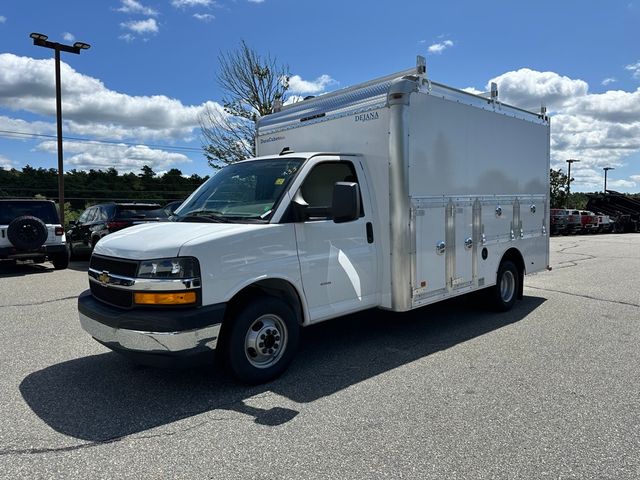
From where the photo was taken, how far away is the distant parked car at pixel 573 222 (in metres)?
32.2

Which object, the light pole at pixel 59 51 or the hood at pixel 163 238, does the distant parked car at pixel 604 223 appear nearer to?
the light pole at pixel 59 51

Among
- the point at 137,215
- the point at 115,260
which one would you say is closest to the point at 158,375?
the point at 115,260

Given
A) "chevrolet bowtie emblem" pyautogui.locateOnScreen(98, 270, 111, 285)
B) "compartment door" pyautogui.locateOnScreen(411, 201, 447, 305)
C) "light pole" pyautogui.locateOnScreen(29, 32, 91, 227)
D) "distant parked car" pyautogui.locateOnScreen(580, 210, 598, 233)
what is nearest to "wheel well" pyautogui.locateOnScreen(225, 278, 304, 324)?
"chevrolet bowtie emblem" pyautogui.locateOnScreen(98, 270, 111, 285)

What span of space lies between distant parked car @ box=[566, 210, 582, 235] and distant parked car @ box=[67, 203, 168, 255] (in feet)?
92.7

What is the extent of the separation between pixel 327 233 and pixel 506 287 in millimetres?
3939

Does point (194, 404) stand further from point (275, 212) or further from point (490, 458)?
point (490, 458)

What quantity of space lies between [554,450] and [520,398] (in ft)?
2.87

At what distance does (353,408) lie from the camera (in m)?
3.92

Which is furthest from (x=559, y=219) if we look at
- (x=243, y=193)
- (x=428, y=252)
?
(x=243, y=193)

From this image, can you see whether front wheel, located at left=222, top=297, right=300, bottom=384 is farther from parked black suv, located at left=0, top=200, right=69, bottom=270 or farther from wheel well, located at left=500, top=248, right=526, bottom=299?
parked black suv, located at left=0, top=200, right=69, bottom=270

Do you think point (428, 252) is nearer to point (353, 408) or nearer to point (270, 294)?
point (270, 294)

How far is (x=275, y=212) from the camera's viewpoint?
14.6ft

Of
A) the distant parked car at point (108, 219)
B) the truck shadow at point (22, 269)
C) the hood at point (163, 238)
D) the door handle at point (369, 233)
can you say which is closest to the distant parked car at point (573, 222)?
the distant parked car at point (108, 219)

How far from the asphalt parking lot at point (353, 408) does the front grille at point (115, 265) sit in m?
1.06
